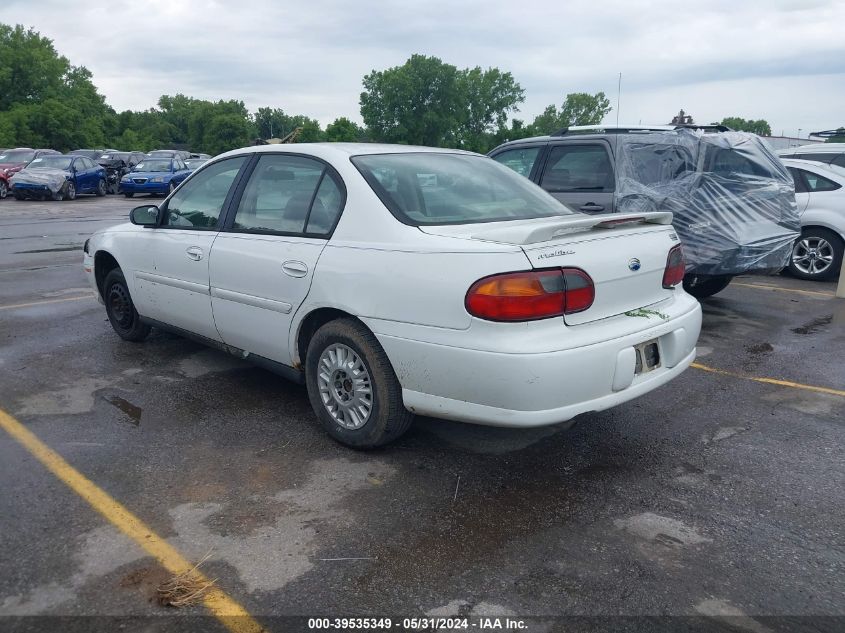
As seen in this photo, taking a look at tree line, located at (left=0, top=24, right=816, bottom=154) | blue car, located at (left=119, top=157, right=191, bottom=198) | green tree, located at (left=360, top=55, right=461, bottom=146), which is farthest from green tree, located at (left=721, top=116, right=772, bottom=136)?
blue car, located at (left=119, top=157, right=191, bottom=198)

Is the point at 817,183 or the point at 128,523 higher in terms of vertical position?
the point at 817,183

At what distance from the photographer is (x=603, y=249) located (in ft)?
11.3

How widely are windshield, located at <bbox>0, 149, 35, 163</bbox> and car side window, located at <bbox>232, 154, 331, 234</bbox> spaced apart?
85.3ft

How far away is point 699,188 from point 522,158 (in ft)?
6.38

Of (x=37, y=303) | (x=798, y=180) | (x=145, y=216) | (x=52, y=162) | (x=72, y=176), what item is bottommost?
(x=37, y=303)

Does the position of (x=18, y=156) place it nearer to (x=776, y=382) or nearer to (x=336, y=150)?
(x=336, y=150)

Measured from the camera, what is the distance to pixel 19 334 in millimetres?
6219

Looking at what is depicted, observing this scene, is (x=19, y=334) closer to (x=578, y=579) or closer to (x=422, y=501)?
(x=422, y=501)

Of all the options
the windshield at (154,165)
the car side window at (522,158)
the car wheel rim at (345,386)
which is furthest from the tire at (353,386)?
the windshield at (154,165)

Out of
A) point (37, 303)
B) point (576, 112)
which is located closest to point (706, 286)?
point (37, 303)

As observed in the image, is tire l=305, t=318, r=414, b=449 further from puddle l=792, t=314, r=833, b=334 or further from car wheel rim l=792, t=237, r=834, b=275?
car wheel rim l=792, t=237, r=834, b=275

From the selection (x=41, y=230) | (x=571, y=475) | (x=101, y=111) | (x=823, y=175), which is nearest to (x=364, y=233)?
(x=571, y=475)

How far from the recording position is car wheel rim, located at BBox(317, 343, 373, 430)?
12.2ft

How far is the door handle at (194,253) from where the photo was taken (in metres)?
4.65
